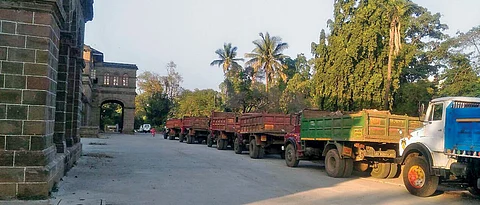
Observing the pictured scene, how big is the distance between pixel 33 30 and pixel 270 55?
140 feet

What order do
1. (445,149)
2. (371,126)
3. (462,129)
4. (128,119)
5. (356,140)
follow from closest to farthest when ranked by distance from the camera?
(462,129) < (445,149) < (371,126) < (356,140) < (128,119)

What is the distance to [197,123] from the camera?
32750 mm

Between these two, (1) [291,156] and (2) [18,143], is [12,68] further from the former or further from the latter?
(1) [291,156]

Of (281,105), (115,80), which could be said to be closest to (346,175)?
(281,105)

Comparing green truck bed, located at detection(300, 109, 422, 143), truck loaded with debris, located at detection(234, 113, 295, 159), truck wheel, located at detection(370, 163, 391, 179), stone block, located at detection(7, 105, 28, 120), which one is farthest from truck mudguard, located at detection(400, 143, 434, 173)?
truck loaded with debris, located at detection(234, 113, 295, 159)

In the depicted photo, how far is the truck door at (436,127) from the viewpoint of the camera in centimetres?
989

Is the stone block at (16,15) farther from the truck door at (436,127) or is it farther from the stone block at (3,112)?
the truck door at (436,127)

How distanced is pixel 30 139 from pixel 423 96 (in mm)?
26172

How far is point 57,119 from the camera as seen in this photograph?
1141 cm

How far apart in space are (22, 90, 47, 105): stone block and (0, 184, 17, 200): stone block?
1.47 metres

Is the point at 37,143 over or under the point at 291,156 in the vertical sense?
over

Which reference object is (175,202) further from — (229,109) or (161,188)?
(229,109)

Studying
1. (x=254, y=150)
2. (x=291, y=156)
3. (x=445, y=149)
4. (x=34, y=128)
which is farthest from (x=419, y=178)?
(x=254, y=150)

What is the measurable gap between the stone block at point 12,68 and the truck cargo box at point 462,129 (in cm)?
877
